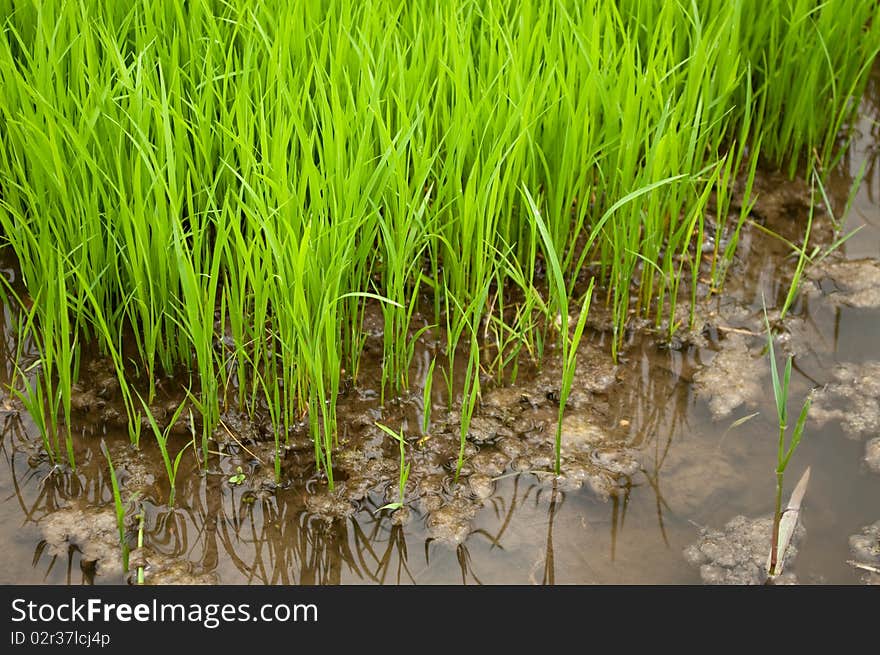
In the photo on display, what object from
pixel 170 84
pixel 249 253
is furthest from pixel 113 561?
pixel 170 84

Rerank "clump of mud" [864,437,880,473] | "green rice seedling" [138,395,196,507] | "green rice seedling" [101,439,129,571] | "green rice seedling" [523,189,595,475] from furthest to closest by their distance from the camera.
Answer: "clump of mud" [864,437,880,473] → "green rice seedling" [523,189,595,475] → "green rice seedling" [138,395,196,507] → "green rice seedling" [101,439,129,571]

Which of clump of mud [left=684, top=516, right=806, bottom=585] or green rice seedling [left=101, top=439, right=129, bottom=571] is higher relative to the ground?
green rice seedling [left=101, top=439, right=129, bottom=571]


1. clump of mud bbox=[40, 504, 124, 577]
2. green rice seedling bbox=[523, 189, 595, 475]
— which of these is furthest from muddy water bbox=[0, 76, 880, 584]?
green rice seedling bbox=[523, 189, 595, 475]

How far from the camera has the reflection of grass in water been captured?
1.89 metres

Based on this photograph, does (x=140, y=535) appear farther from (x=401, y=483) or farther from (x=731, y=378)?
(x=731, y=378)

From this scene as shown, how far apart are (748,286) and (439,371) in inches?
36.2

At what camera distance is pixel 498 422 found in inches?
82.2

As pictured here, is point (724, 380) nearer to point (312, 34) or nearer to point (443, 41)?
point (443, 41)

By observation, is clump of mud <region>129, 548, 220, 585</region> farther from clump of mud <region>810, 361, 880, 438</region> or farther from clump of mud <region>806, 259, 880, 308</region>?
clump of mud <region>806, 259, 880, 308</region>

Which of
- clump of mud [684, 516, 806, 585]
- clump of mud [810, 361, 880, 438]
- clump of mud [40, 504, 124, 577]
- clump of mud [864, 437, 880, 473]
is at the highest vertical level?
clump of mud [810, 361, 880, 438]

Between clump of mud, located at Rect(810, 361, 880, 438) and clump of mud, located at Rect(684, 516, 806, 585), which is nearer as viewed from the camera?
clump of mud, located at Rect(684, 516, 806, 585)

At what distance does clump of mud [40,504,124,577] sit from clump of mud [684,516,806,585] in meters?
1.10

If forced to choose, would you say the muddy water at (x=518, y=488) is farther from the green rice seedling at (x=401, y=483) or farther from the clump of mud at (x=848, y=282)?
the clump of mud at (x=848, y=282)

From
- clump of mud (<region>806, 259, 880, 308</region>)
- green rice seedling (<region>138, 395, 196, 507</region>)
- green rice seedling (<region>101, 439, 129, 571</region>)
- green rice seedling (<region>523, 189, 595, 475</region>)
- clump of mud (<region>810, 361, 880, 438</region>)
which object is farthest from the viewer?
clump of mud (<region>806, 259, 880, 308</region>)
